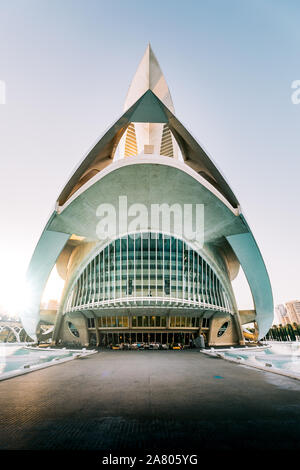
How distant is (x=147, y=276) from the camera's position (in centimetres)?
3061

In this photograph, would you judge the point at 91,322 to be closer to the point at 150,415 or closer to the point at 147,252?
the point at 147,252

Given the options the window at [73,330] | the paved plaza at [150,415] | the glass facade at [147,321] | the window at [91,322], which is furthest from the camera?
the window at [73,330]

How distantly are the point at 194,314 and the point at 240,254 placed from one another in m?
10.2

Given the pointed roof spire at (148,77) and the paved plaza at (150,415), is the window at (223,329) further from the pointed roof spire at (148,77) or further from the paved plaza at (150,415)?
the pointed roof spire at (148,77)

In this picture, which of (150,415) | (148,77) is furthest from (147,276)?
(148,77)

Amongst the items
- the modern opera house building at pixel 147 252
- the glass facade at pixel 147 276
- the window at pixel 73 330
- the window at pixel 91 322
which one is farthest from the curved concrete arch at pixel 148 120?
the window at pixel 73 330

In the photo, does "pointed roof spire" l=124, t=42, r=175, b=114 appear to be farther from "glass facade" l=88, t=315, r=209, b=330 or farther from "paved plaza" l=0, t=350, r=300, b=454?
"paved plaza" l=0, t=350, r=300, b=454

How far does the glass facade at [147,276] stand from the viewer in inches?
1180

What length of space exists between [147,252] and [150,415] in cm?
2648

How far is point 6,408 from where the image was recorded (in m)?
5.86

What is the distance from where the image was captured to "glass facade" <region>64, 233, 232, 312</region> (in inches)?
1180

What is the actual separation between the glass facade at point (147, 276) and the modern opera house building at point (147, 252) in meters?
0.14

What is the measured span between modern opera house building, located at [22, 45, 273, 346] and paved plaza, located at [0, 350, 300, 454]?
1757 cm
